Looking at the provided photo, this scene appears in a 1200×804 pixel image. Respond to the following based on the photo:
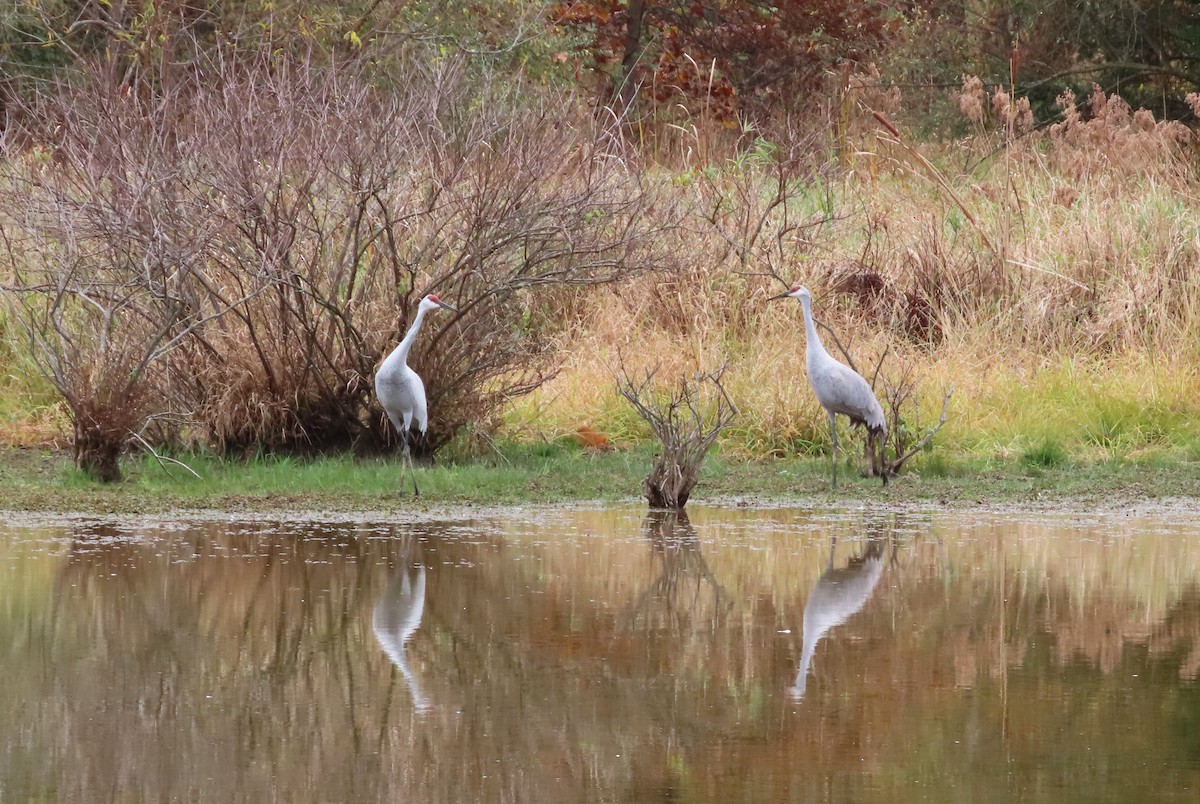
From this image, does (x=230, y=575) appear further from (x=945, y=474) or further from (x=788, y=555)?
(x=945, y=474)

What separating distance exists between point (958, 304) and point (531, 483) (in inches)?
209

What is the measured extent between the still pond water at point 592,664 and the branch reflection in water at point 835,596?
0.07 feet

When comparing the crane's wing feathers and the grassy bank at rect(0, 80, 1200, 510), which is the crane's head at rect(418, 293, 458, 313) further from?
the crane's wing feathers

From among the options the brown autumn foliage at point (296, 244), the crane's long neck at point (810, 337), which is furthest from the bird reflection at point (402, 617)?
the crane's long neck at point (810, 337)

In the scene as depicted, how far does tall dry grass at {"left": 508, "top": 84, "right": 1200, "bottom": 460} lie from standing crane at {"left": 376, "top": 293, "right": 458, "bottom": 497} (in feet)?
7.56

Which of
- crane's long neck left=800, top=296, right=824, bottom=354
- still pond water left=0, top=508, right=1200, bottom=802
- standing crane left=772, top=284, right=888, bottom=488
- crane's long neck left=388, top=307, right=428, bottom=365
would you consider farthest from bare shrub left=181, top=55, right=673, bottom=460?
still pond water left=0, top=508, right=1200, bottom=802

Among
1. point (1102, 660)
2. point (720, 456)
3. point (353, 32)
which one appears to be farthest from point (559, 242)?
point (353, 32)

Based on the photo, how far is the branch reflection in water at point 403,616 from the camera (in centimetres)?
558

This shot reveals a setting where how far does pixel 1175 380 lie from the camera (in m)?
13.2

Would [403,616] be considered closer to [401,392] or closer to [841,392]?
[401,392]

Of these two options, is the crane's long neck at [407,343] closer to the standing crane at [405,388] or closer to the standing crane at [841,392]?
the standing crane at [405,388]

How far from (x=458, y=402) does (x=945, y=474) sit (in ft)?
10.7

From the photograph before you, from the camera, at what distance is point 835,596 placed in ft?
23.4

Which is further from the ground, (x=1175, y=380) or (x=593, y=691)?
(x=1175, y=380)
